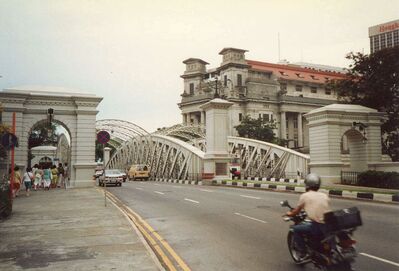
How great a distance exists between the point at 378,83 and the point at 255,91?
2138 inches

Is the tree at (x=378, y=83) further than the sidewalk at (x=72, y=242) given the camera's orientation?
Yes

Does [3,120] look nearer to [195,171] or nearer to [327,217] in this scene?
Answer: [195,171]

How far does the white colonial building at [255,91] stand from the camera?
8050 centimetres

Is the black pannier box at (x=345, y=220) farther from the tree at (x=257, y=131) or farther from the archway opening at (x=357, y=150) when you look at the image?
the tree at (x=257, y=131)

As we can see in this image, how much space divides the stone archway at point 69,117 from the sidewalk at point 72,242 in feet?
43.2

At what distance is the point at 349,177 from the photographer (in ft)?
85.4

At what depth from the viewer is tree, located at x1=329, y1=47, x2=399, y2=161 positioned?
29016mm

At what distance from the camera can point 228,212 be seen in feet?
43.5

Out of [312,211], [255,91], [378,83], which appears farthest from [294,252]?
[255,91]

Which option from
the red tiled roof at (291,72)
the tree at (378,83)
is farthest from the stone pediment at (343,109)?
the red tiled roof at (291,72)

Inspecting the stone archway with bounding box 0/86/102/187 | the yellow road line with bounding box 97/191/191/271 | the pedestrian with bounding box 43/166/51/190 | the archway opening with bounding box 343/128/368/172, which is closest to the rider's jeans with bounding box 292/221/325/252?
the yellow road line with bounding box 97/191/191/271

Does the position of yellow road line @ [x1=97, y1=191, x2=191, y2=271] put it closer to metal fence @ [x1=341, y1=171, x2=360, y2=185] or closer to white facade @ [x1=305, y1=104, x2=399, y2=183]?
white facade @ [x1=305, y1=104, x2=399, y2=183]

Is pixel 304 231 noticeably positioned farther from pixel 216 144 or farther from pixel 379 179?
pixel 216 144

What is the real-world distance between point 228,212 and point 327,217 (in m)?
7.69
